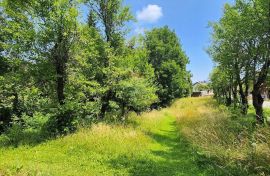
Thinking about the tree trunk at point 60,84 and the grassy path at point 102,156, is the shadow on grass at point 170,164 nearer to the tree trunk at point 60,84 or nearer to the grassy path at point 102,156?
the grassy path at point 102,156

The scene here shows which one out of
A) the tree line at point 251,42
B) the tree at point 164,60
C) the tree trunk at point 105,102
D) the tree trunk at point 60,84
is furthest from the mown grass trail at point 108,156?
the tree at point 164,60

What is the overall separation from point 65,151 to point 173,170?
516cm

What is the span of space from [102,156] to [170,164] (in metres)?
2.89

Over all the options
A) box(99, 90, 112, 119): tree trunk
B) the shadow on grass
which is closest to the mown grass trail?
the shadow on grass

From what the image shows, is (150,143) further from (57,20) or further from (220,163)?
(57,20)

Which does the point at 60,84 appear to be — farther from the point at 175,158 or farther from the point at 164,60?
the point at 164,60

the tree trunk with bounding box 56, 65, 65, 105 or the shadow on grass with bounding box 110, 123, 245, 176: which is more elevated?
the tree trunk with bounding box 56, 65, 65, 105

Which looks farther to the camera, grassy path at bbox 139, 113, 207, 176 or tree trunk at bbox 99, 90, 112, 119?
tree trunk at bbox 99, 90, 112, 119

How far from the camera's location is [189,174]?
38.7 feet

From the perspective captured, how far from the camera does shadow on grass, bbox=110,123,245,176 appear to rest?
38.9ft

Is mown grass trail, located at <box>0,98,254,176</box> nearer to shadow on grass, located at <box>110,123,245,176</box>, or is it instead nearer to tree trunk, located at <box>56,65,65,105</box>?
shadow on grass, located at <box>110,123,245,176</box>

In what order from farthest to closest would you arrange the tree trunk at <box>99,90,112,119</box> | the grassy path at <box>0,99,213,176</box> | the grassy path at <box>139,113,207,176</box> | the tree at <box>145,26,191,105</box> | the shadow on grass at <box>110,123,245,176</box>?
the tree at <box>145,26,191,105</box>
the tree trunk at <box>99,90,112,119</box>
the grassy path at <box>139,113,207,176</box>
the shadow on grass at <box>110,123,245,176</box>
the grassy path at <box>0,99,213,176</box>

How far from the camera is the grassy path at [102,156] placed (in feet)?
38.5

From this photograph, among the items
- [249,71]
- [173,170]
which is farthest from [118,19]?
[173,170]
